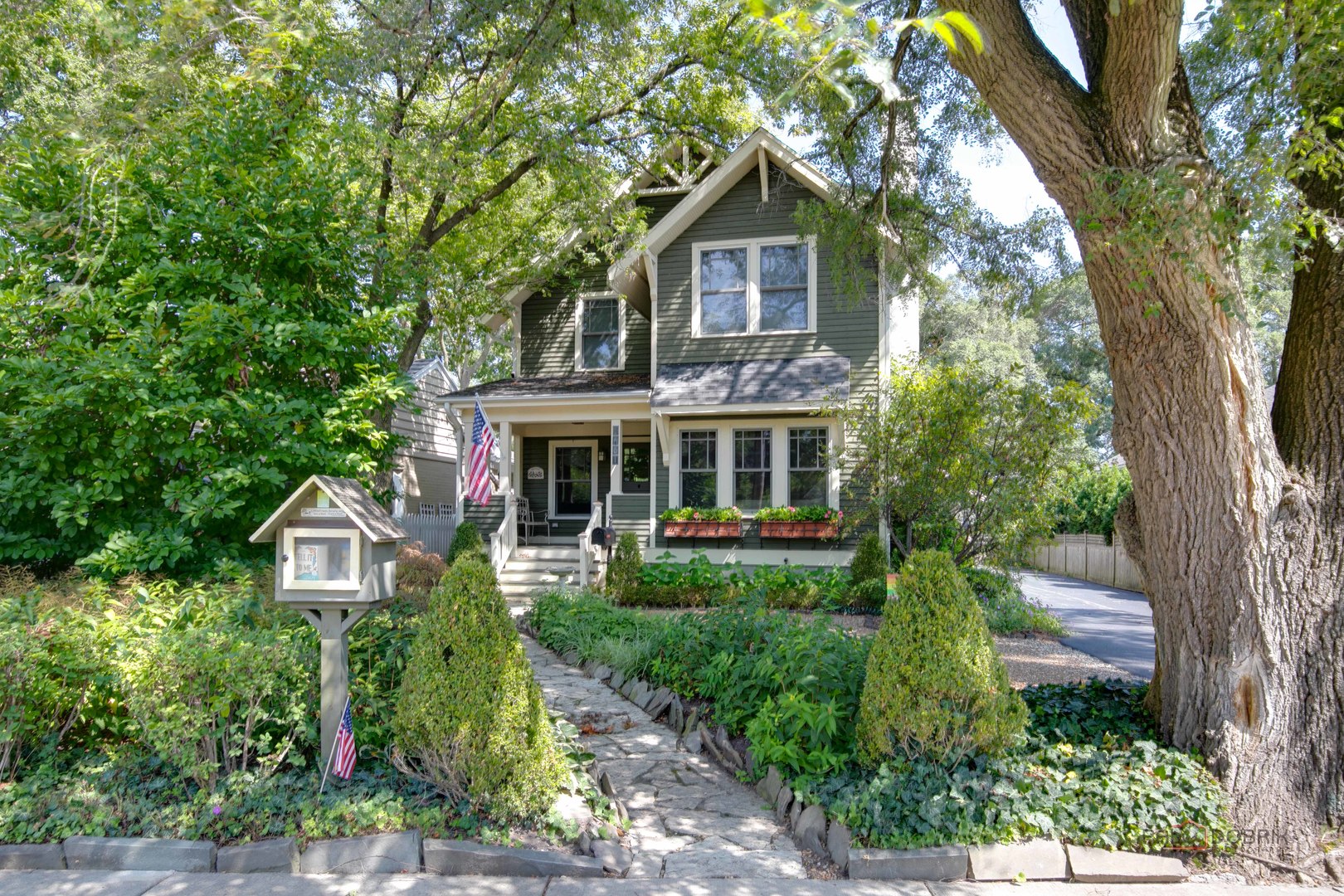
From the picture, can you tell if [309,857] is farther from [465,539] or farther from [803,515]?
[465,539]

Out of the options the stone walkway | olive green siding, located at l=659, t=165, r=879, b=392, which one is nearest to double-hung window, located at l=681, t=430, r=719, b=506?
olive green siding, located at l=659, t=165, r=879, b=392

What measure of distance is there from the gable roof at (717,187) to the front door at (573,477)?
3.79 metres

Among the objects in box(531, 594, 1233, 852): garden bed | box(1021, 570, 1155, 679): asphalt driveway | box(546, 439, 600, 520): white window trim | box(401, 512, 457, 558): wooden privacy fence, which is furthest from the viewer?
box(546, 439, 600, 520): white window trim

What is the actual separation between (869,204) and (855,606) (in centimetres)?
562

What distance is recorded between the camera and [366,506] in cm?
455

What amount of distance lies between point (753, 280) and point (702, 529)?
450 centimetres

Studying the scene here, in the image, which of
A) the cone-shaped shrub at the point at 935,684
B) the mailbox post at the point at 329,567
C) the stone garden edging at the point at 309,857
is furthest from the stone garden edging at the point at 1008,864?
the mailbox post at the point at 329,567

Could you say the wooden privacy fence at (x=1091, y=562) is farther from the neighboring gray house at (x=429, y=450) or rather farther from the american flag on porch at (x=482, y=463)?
the neighboring gray house at (x=429, y=450)

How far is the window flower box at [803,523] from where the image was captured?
13203 millimetres

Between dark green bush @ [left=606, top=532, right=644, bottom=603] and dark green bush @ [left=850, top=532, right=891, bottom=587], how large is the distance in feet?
10.9

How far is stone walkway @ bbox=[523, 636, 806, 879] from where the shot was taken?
13.6ft

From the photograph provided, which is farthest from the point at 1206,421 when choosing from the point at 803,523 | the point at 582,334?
the point at 582,334

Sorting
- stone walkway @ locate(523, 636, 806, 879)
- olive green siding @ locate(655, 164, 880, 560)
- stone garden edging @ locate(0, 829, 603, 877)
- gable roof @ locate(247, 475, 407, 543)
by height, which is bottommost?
stone walkway @ locate(523, 636, 806, 879)

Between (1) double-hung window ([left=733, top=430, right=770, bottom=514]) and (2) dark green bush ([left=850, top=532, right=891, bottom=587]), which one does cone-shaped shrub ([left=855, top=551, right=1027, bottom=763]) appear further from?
(1) double-hung window ([left=733, top=430, right=770, bottom=514])
